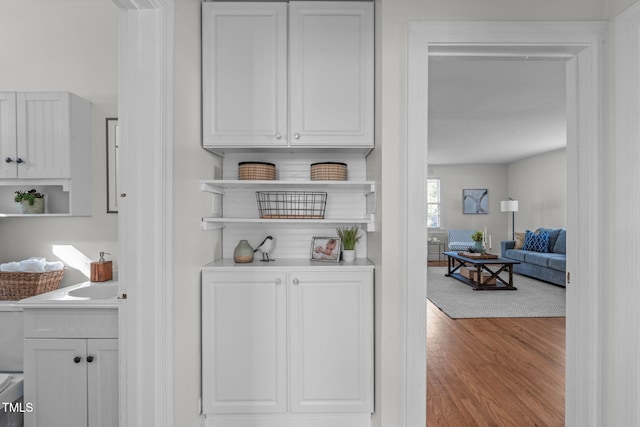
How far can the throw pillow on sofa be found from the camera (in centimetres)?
656

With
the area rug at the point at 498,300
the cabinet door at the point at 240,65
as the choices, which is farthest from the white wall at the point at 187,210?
the area rug at the point at 498,300

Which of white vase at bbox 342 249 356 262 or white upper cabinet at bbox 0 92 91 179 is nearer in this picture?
white upper cabinet at bbox 0 92 91 179

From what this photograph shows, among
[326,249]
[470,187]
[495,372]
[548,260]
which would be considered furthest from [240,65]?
[470,187]

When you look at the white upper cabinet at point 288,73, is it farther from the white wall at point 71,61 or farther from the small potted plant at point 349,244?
the white wall at point 71,61

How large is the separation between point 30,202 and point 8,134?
0.41 metres

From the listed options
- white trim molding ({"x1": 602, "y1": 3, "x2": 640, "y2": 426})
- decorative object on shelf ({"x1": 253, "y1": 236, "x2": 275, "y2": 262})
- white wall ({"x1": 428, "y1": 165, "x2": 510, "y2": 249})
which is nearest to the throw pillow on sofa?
white wall ({"x1": 428, "y1": 165, "x2": 510, "y2": 249})

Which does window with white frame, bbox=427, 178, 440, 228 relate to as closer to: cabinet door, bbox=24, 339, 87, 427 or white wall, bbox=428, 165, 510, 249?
white wall, bbox=428, 165, 510, 249

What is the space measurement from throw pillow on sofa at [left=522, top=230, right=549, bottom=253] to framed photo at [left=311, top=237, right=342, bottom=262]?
6.04 meters

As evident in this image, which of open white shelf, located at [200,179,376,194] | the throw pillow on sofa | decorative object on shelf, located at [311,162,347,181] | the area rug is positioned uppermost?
decorative object on shelf, located at [311,162,347,181]

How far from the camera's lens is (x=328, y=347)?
74.1 inches

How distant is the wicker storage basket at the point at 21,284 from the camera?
2.00m

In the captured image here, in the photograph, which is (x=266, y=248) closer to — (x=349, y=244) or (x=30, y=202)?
(x=349, y=244)

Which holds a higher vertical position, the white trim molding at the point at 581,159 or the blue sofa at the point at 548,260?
the white trim molding at the point at 581,159

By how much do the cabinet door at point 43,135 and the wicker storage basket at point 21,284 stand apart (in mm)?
583
